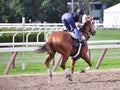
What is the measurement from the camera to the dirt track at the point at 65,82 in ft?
34.4

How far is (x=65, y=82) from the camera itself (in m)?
11.4

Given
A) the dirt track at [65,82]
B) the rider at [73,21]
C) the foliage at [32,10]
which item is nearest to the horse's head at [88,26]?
the rider at [73,21]

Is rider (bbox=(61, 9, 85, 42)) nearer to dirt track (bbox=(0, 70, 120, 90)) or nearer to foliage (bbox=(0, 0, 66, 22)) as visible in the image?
dirt track (bbox=(0, 70, 120, 90))

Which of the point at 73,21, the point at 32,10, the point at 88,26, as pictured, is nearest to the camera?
the point at 73,21

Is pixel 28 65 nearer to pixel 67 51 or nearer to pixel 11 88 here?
pixel 67 51

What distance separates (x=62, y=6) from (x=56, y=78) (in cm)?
5808

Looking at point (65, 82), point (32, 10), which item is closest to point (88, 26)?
point (65, 82)

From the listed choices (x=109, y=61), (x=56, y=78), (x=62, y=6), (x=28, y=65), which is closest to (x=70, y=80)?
(x=56, y=78)

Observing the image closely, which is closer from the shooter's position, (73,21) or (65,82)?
(65,82)

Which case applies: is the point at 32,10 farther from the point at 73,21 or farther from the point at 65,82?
the point at 65,82

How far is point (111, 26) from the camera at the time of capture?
5762 cm

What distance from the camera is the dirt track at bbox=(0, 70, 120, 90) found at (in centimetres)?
1048

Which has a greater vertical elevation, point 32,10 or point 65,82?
point 65,82

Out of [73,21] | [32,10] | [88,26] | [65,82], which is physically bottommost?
[32,10]
